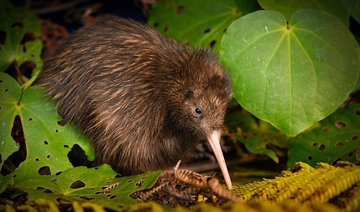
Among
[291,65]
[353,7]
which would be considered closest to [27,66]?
[291,65]

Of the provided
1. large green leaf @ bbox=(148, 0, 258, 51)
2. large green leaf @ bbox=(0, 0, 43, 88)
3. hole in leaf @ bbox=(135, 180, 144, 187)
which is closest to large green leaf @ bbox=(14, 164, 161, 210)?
hole in leaf @ bbox=(135, 180, 144, 187)

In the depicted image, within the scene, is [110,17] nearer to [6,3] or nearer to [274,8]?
[6,3]

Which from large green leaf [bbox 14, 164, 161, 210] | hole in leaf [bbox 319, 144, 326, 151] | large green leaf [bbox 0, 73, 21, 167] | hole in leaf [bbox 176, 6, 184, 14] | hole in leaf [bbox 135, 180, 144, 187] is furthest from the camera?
hole in leaf [bbox 176, 6, 184, 14]

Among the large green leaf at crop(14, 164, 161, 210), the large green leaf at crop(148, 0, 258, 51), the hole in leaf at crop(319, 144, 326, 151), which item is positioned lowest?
the large green leaf at crop(14, 164, 161, 210)

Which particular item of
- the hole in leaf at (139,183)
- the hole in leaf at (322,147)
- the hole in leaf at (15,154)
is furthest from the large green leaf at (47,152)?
the hole in leaf at (322,147)

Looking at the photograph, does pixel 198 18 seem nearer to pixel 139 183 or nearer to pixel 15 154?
pixel 139 183

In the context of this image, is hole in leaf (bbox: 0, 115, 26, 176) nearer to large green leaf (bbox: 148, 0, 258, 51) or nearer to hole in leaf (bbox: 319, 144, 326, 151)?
large green leaf (bbox: 148, 0, 258, 51)

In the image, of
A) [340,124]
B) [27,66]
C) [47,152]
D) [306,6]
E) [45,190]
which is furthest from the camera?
[27,66]

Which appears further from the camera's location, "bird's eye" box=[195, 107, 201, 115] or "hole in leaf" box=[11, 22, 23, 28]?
"hole in leaf" box=[11, 22, 23, 28]

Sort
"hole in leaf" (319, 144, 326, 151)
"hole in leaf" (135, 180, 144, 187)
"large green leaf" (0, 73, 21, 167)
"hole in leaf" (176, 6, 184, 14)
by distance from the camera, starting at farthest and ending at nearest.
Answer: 1. "hole in leaf" (176, 6, 184, 14)
2. "hole in leaf" (319, 144, 326, 151)
3. "large green leaf" (0, 73, 21, 167)
4. "hole in leaf" (135, 180, 144, 187)
